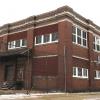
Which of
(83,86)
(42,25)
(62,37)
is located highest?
(42,25)

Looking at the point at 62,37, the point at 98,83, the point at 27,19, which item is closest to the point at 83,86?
the point at 98,83

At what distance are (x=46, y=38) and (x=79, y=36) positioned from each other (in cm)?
473

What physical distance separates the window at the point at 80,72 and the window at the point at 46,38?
4.84 m

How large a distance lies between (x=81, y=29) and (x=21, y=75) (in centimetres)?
1100

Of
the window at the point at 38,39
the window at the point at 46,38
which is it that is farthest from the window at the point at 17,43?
the window at the point at 46,38

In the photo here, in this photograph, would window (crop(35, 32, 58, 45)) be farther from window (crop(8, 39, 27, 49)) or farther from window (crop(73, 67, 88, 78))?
window (crop(73, 67, 88, 78))

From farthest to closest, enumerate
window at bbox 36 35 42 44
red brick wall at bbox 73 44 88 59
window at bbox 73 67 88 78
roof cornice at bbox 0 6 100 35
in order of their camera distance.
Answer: window at bbox 36 35 42 44
red brick wall at bbox 73 44 88 59
window at bbox 73 67 88 78
roof cornice at bbox 0 6 100 35

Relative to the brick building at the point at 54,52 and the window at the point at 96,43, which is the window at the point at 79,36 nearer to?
the brick building at the point at 54,52

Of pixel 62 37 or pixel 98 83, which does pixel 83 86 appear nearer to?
pixel 98 83

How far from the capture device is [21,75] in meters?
35.5

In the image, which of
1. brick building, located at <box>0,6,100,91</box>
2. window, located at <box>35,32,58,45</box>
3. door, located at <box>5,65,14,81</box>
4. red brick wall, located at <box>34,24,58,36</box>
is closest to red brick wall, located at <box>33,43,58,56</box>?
brick building, located at <box>0,6,100,91</box>

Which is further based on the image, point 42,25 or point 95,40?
point 95,40

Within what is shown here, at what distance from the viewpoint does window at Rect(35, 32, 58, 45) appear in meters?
32.3

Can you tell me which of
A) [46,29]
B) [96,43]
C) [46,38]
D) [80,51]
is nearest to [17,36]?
[46,29]
